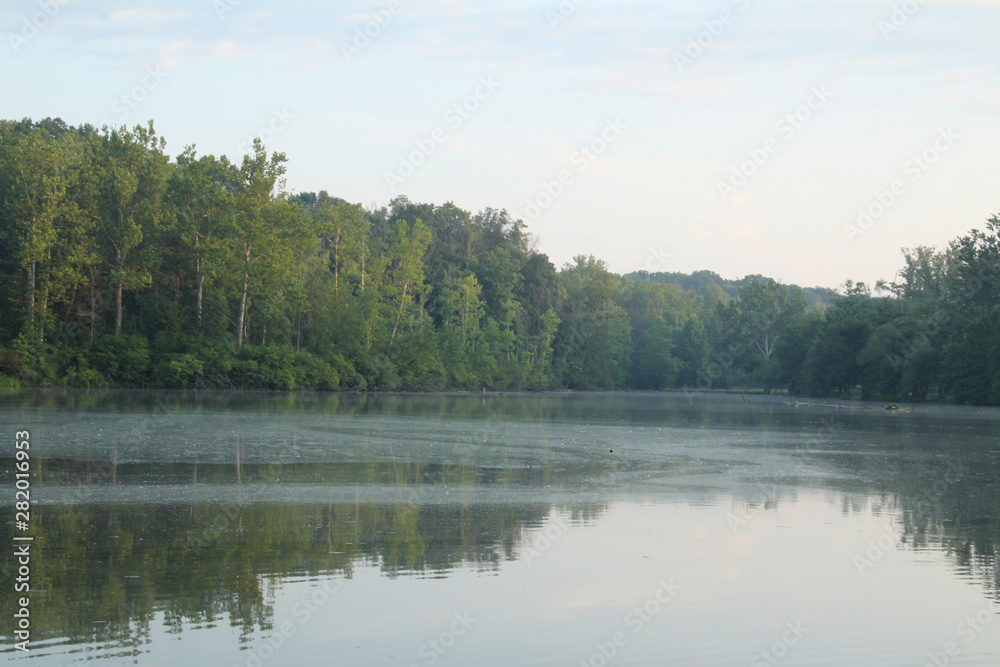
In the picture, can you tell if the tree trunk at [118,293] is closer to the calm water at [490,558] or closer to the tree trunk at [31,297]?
the tree trunk at [31,297]

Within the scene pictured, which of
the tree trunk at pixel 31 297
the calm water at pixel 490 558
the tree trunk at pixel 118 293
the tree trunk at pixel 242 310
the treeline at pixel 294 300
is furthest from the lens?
the tree trunk at pixel 242 310

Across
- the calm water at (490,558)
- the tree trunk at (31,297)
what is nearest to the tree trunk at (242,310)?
the tree trunk at (31,297)

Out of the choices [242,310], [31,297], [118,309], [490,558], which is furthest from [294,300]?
[490,558]

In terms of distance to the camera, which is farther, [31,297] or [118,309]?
[118,309]

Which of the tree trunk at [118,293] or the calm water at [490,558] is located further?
the tree trunk at [118,293]

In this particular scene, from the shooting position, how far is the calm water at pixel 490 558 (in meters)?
8.23

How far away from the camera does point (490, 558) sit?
11375 millimetres

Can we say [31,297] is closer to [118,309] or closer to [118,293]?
[118,293]

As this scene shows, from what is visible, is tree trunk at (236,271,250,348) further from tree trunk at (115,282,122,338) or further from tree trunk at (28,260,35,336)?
tree trunk at (28,260,35,336)

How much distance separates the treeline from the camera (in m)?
54.3

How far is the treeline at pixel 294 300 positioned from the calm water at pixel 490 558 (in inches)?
1340

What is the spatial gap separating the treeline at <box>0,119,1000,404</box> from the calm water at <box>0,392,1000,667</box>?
34.0 m

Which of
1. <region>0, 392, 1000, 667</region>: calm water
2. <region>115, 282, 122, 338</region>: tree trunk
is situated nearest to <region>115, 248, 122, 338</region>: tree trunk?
<region>115, 282, 122, 338</region>: tree trunk

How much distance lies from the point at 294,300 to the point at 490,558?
5755 cm
